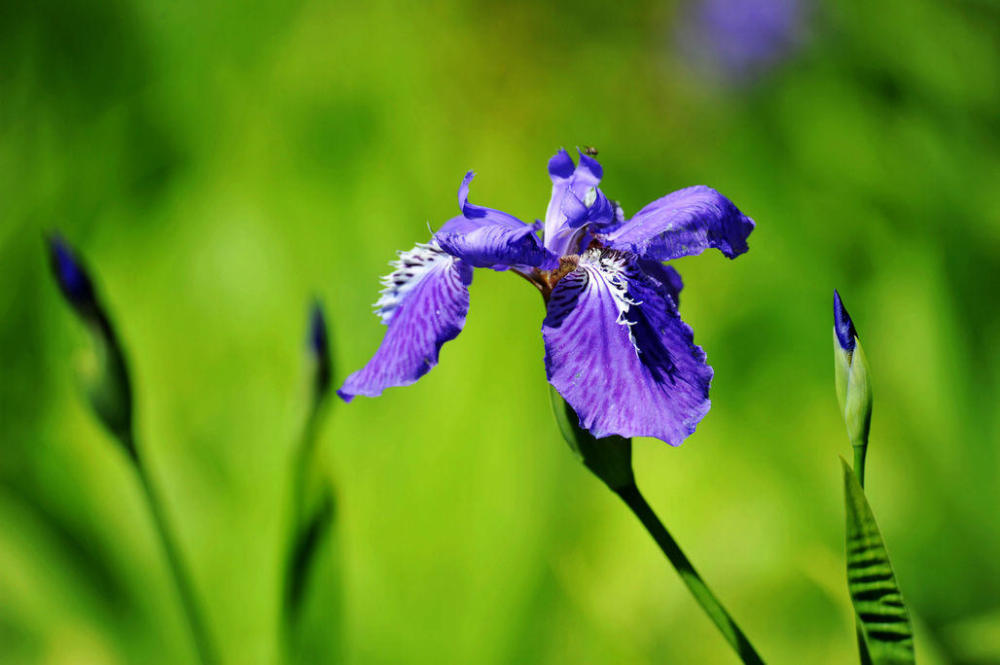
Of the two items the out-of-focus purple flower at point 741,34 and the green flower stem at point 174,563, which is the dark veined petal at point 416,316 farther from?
the out-of-focus purple flower at point 741,34

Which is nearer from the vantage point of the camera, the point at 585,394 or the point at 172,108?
the point at 585,394

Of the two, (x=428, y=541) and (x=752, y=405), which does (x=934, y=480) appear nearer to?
(x=752, y=405)

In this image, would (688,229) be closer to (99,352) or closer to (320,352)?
(320,352)

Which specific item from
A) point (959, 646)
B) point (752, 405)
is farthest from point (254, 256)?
point (959, 646)

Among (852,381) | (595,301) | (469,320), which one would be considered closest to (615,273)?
(595,301)

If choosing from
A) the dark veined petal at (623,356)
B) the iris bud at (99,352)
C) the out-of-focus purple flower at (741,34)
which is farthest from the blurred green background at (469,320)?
the dark veined petal at (623,356)

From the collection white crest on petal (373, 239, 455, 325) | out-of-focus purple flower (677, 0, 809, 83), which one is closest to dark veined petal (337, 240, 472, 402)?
white crest on petal (373, 239, 455, 325)

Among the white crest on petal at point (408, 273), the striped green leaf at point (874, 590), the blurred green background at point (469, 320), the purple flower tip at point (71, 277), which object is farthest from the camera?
the blurred green background at point (469, 320)
